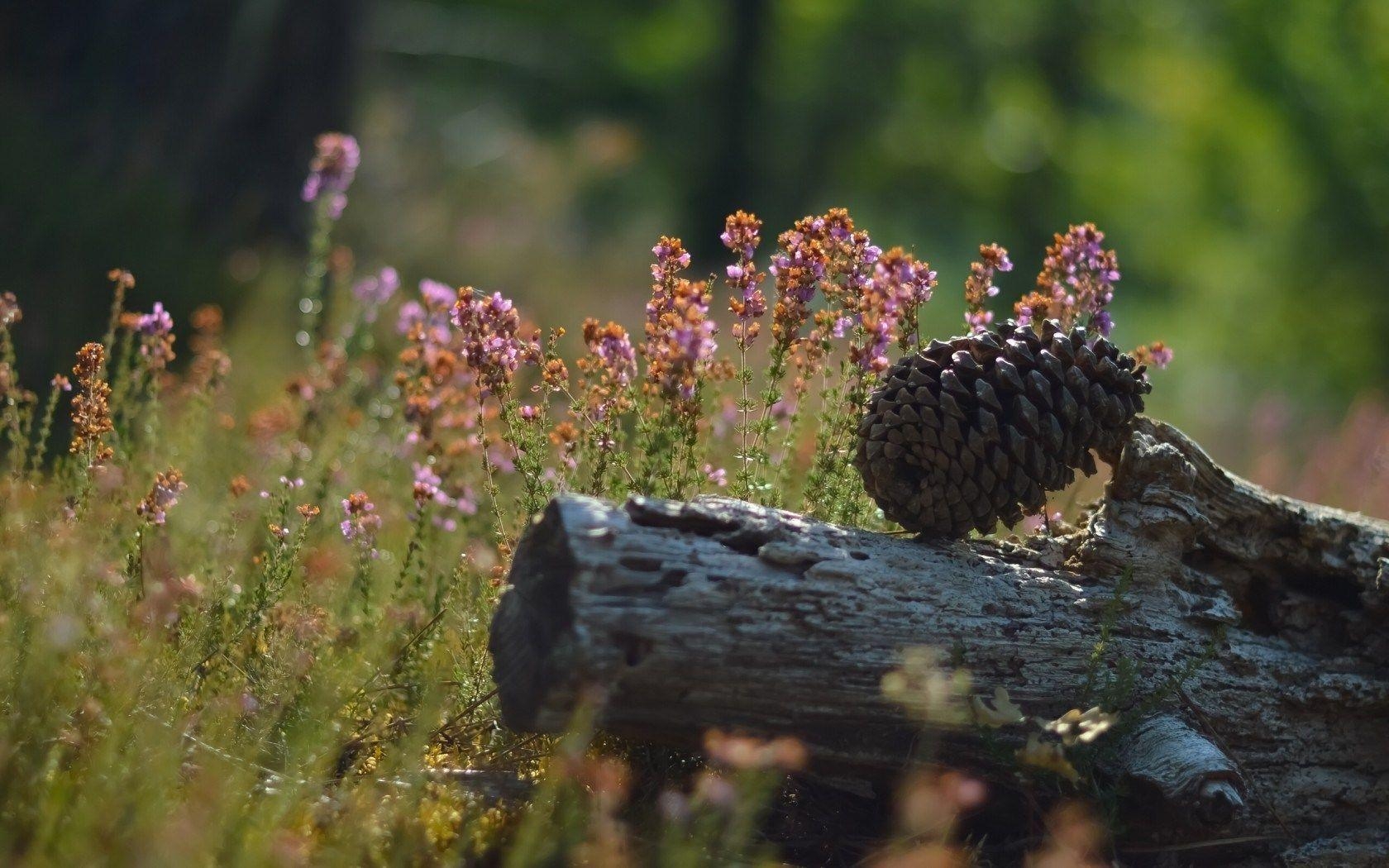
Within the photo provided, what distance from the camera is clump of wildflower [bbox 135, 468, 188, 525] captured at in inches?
119

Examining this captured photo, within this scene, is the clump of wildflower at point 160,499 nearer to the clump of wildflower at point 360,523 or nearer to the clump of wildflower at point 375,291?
the clump of wildflower at point 360,523

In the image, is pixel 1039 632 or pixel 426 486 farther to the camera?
pixel 426 486

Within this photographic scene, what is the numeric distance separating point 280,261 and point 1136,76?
607 inches

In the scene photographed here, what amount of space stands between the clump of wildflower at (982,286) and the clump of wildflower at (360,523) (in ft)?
5.20

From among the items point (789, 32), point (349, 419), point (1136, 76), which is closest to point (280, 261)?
point (349, 419)

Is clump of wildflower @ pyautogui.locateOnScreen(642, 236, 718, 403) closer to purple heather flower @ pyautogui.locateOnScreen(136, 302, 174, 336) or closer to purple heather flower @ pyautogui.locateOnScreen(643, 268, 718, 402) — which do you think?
purple heather flower @ pyautogui.locateOnScreen(643, 268, 718, 402)

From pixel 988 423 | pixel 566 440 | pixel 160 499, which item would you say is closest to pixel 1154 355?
pixel 988 423

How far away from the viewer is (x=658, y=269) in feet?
10.1

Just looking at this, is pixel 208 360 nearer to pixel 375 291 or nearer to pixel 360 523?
pixel 375 291

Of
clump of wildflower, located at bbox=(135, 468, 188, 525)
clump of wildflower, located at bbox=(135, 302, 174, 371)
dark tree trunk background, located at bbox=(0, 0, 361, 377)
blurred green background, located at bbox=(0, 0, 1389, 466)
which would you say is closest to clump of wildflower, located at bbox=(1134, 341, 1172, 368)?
clump of wildflower, located at bbox=(135, 468, 188, 525)

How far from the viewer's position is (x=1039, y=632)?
9.36 feet

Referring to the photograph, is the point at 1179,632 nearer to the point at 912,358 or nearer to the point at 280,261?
the point at 912,358

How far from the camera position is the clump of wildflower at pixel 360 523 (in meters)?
3.12

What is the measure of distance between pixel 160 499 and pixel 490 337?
871 mm
